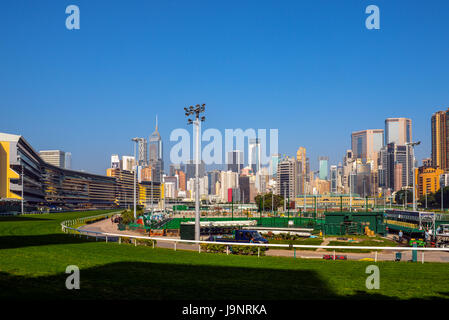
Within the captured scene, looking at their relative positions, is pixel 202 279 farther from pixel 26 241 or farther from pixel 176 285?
pixel 26 241

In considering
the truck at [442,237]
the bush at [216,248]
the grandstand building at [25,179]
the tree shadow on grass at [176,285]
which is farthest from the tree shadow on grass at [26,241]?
the grandstand building at [25,179]

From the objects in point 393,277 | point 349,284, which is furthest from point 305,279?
point 393,277

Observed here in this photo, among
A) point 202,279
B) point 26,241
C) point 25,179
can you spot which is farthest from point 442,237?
point 25,179

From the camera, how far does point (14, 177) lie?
104 m

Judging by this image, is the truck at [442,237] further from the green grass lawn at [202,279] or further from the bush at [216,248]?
the green grass lawn at [202,279]

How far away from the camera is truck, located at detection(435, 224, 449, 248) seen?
1363 inches

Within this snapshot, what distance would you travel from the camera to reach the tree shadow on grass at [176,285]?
937cm

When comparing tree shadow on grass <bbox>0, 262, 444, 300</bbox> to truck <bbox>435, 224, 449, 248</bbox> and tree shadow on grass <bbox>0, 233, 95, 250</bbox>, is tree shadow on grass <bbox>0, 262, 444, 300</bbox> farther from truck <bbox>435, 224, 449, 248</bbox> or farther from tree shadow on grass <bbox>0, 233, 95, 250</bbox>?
truck <bbox>435, 224, 449, 248</bbox>

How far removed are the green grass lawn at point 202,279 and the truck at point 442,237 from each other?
20.9 m

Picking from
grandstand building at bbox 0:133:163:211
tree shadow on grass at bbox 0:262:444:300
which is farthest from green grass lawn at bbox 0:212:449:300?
grandstand building at bbox 0:133:163:211

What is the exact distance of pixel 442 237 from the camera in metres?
39.6

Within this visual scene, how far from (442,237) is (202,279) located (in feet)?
117
